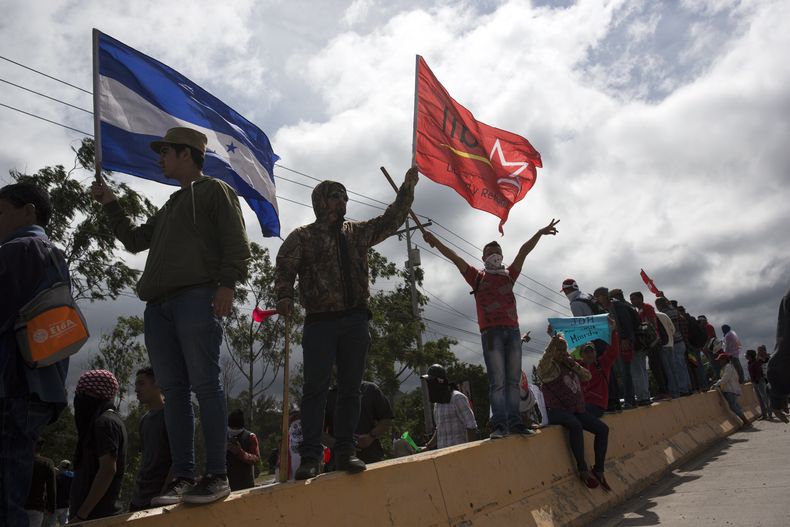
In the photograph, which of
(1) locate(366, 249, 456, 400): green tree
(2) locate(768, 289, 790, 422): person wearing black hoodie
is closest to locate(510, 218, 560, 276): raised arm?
(2) locate(768, 289, 790, 422): person wearing black hoodie

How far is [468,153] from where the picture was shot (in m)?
7.25

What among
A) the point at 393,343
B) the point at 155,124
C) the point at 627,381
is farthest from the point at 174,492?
the point at 393,343

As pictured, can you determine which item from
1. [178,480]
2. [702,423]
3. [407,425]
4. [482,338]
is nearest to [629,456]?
[482,338]

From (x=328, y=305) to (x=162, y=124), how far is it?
7.59 ft

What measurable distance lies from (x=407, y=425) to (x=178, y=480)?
3424 centimetres

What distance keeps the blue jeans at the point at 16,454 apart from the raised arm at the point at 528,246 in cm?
458

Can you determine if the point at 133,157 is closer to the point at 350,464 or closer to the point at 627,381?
the point at 350,464

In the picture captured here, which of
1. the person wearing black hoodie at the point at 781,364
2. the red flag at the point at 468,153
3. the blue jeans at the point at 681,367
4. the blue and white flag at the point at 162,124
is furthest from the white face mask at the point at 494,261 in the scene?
the blue jeans at the point at 681,367

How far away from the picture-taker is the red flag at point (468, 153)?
6668 mm

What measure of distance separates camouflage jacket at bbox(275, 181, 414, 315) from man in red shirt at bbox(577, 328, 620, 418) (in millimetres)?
4426

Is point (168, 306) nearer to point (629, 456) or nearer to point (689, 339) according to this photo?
point (629, 456)

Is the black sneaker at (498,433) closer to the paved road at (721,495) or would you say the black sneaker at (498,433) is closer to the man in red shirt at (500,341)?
the man in red shirt at (500,341)

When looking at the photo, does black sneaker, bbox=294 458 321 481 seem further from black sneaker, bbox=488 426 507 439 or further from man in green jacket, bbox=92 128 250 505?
black sneaker, bbox=488 426 507 439

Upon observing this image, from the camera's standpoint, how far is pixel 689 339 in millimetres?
13789
